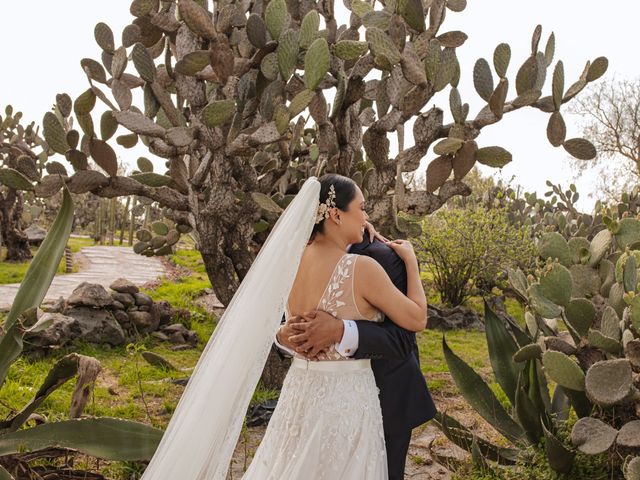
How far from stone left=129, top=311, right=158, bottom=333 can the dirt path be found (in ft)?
5.89

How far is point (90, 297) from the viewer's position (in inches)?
304

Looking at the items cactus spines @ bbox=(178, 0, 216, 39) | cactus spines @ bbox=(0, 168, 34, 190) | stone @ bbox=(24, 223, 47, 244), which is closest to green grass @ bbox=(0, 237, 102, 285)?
stone @ bbox=(24, 223, 47, 244)

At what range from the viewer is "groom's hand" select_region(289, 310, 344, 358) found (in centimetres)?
259

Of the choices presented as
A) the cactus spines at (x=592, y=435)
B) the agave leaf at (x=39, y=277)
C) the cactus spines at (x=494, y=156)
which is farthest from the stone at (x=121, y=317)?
the cactus spines at (x=592, y=435)

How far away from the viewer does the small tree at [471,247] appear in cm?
1049

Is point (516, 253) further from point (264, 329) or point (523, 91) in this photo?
point (264, 329)

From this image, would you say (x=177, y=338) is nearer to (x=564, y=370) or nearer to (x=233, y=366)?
(x=233, y=366)

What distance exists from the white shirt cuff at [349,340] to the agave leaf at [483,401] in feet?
4.72

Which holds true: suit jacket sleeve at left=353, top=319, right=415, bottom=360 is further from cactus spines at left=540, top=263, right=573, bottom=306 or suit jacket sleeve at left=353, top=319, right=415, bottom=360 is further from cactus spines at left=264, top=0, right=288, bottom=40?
cactus spines at left=264, top=0, right=288, bottom=40

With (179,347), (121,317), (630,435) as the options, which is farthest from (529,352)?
(121,317)

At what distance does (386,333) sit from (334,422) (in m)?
0.45

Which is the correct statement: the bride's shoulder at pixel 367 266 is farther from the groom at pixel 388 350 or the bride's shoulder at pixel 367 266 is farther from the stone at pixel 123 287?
the stone at pixel 123 287

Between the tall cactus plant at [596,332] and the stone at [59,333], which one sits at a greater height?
the tall cactus plant at [596,332]

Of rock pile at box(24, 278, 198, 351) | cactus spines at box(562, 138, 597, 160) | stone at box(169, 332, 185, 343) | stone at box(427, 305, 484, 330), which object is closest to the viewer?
cactus spines at box(562, 138, 597, 160)
